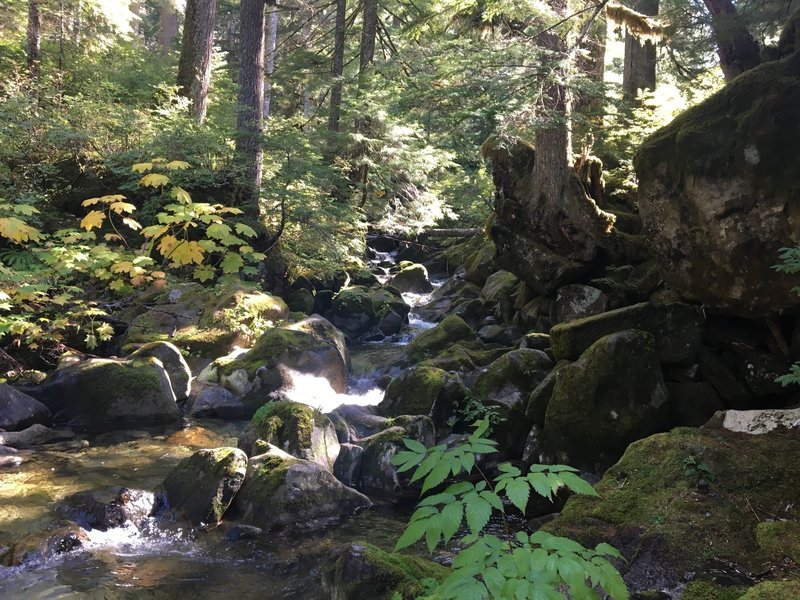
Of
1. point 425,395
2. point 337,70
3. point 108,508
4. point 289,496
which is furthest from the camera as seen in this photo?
point 337,70

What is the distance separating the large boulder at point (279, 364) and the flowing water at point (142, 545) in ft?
5.49

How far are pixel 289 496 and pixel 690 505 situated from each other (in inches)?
146

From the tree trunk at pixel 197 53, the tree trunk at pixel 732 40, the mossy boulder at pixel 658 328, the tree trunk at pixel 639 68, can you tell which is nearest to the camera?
the mossy boulder at pixel 658 328

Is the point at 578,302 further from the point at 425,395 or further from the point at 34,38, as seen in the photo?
the point at 34,38

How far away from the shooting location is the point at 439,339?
457 inches

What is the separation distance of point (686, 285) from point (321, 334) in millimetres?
6319

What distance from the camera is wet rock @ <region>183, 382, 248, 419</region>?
8.73 m

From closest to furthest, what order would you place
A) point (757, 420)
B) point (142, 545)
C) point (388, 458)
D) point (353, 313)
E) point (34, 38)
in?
point (142, 545), point (757, 420), point (388, 458), point (34, 38), point (353, 313)

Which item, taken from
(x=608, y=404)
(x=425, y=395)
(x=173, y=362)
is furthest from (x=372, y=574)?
(x=173, y=362)

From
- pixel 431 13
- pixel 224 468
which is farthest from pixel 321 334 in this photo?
pixel 431 13

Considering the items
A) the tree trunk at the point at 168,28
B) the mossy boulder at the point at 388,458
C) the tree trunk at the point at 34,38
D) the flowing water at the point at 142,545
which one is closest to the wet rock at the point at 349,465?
the mossy boulder at the point at 388,458

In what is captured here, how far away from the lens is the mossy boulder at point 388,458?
6.73m

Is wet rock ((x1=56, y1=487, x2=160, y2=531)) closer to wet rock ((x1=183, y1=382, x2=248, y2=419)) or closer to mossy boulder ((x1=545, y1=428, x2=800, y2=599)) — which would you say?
wet rock ((x1=183, y1=382, x2=248, y2=419))

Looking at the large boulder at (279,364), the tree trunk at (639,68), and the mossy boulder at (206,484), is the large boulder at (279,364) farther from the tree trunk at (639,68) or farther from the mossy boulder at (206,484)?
the tree trunk at (639,68)
